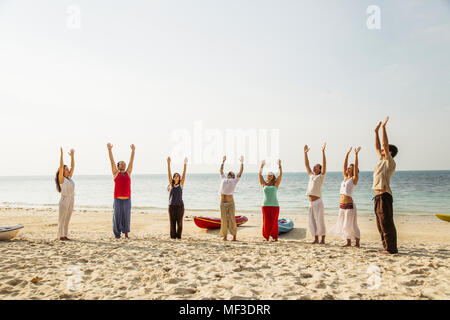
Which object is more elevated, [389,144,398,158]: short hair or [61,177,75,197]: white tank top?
[389,144,398,158]: short hair

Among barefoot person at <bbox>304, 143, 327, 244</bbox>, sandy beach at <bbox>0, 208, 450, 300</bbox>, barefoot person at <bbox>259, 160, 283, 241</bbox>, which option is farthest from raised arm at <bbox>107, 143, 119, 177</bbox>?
barefoot person at <bbox>304, 143, 327, 244</bbox>

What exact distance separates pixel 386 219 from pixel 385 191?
0.58 meters

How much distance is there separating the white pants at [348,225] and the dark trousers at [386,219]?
866 mm

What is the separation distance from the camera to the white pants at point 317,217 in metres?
7.78

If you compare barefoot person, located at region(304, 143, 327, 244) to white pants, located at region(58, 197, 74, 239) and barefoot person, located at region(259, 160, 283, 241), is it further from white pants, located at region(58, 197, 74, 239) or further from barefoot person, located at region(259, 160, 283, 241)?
white pants, located at region(58, 197, 74, 239)

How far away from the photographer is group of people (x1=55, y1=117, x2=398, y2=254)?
6.25 meters

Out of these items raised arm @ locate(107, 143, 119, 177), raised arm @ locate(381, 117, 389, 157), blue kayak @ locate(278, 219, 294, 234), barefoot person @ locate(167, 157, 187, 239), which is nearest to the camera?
raised arm @ locate(381, 117, 389, 157)

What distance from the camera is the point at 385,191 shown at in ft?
20.4

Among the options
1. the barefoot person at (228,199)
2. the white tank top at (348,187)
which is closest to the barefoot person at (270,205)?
the barefoot person at (228,199)

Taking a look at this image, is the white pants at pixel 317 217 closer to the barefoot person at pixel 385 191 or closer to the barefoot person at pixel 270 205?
the barefoot person at pixel 270 205

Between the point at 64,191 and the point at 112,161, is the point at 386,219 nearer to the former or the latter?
the point at 112,161

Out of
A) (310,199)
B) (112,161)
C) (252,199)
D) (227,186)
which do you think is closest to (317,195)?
(310,199)
